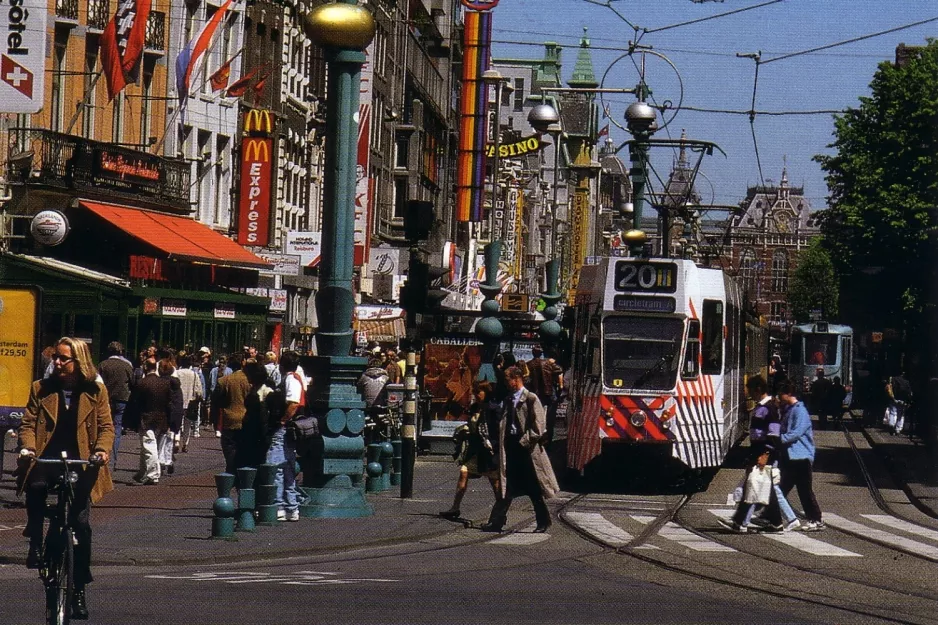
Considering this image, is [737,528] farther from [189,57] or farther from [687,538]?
[189,57]

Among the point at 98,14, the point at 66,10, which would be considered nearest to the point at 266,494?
the point at 66,10

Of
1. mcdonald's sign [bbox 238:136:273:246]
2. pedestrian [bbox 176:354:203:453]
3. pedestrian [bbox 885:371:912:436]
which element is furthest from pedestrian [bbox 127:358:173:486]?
pedestrian [bbox 885:371:912:436]

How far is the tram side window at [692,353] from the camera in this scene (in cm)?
2483

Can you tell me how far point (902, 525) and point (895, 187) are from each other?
39.9 meters

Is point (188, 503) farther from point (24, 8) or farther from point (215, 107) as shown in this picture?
point (215, 107)

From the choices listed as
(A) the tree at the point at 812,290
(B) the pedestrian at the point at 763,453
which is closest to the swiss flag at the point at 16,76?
(B) the pedestrian at the point at 763,453

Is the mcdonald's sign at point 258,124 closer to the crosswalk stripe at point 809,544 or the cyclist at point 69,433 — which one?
the crosswalk stripe at point 809,544

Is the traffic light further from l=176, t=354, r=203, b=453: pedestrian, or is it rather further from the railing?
the railing

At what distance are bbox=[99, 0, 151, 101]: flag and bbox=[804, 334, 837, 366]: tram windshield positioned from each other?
37.0 meters

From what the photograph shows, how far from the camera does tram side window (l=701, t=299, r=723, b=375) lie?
25.3 metres

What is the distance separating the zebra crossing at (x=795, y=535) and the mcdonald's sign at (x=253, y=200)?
2534 cm

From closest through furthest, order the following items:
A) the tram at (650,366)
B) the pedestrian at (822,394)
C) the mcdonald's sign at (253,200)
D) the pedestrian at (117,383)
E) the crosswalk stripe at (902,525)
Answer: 1. the crosswalk stripe at (902,525)
2. the pedestrian at (117,383)
3. the tram at (650,366)
4. the mcdonald's sign at (253,200)
5. the pedestrian at (822,394)

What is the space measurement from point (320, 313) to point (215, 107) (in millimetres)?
29443

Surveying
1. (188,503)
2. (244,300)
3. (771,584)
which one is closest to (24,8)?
(188,503)
